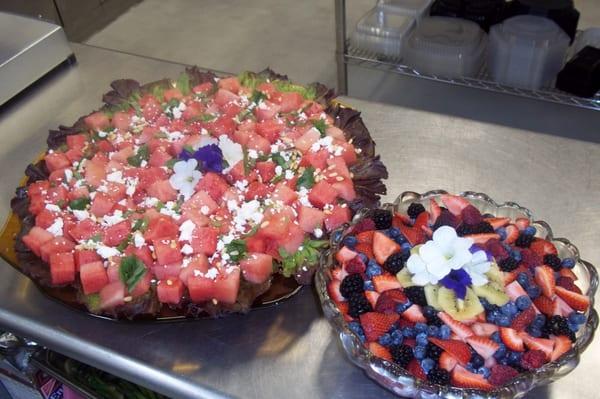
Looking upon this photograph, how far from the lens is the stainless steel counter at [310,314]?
0.97 m

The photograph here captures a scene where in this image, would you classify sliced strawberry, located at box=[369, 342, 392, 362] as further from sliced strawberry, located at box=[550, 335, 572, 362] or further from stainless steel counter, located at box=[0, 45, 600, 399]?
sliced strawberry, located at box=[550, 335, 572, 362]

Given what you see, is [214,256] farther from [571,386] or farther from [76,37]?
Result: [76,37]

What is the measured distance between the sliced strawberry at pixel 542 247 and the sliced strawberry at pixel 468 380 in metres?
0.24

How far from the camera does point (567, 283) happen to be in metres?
0.92

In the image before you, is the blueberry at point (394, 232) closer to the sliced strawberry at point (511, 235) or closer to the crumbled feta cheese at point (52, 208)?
the sliced strawberry at point (511, 235)

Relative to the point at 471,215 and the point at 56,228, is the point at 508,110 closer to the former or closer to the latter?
the point at 471,215

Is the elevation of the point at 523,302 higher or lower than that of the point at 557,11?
higher

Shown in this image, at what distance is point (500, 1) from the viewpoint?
206 centimetres

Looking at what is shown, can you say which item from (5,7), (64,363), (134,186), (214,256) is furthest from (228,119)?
(5,7)

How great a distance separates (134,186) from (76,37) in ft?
7.27

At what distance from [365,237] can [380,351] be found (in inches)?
7.9

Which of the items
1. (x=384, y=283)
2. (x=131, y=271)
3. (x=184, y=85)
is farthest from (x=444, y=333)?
(x=184, y=85)

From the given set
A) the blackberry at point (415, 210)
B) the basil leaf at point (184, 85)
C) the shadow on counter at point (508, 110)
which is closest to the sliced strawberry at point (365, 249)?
the blackberry at point (415, 210)

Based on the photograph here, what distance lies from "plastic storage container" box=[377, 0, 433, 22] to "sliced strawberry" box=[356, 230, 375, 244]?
1296mm
